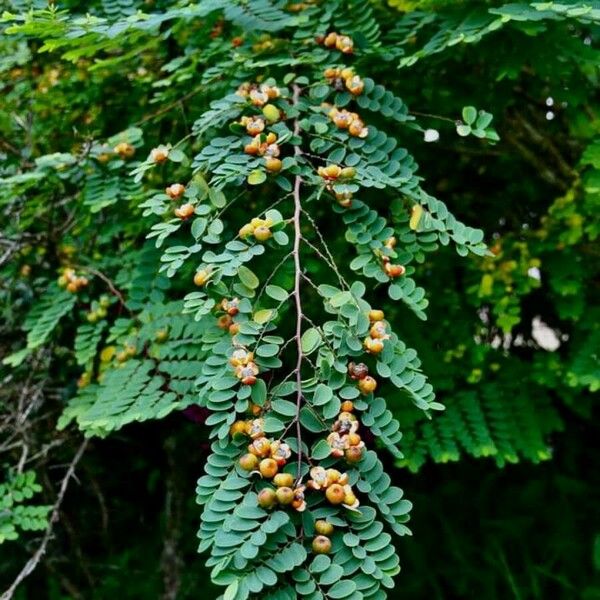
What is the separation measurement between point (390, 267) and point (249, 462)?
1.29ft

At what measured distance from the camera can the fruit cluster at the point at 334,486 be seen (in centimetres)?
85

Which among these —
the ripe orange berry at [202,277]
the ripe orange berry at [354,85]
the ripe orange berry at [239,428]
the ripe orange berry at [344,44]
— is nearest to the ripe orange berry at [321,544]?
the ripe orange berry at [239,428]

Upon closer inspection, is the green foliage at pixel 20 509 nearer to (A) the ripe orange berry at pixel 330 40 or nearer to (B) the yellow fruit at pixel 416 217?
(B) the yellow fruit at pixel 416 217

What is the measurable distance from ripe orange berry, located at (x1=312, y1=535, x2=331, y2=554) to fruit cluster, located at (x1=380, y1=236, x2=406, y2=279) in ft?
1.37

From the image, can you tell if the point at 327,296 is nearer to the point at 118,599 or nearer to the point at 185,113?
the point at 185,113

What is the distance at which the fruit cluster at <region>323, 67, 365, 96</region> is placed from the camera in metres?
1.24

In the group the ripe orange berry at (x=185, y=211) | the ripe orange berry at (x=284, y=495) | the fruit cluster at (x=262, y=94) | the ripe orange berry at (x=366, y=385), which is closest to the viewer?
the ripe orange berry at (x=284, y=495)

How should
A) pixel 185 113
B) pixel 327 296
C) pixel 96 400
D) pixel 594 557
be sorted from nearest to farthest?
pixel 327 296
pixel 96 400
pixel 185 113
pixel 594 557

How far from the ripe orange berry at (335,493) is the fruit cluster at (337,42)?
82cm

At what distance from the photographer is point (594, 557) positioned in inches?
73.3

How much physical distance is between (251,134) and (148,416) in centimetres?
48

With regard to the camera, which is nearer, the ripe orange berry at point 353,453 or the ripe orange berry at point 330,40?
the ripe orange berry at point 353,453

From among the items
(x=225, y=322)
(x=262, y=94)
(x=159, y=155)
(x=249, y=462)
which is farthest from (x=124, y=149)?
(x=249, y=462)

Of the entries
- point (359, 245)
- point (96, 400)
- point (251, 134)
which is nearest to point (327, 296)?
point (359, 245)
